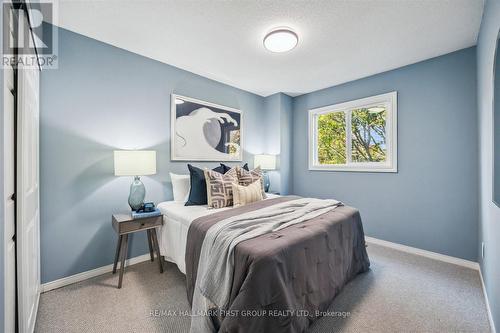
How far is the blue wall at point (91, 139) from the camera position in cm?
208

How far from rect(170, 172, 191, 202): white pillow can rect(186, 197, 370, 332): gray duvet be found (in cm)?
86

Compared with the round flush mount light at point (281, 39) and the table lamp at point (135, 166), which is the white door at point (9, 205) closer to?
the table lamp at point (135, 166)

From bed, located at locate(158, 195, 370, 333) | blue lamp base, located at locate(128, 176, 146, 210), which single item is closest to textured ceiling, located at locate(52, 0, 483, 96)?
blue lamp base, located at locate(128, 176, 146, 210)

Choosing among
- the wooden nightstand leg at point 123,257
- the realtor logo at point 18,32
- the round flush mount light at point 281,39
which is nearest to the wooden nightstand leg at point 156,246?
the wooden nightstand leg at point 123,257

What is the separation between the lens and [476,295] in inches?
76.5

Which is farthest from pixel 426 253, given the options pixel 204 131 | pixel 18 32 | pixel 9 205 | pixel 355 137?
pixel 18 32

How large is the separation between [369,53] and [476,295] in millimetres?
2666

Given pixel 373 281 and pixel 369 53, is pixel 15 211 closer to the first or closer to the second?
pixel 373 281

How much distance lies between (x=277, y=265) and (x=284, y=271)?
0.28 ft

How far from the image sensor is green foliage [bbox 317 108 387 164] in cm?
333

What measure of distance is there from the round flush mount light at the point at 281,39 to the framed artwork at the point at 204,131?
4.47ft

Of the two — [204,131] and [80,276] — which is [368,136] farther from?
[80,276]

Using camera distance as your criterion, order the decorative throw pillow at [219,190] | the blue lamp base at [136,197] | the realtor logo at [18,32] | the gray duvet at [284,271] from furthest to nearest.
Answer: the decorative throw pillow at [219,190], the blue lamp base at [136,197], the gray duvet at [284,271], the realtor logo at [18,32]

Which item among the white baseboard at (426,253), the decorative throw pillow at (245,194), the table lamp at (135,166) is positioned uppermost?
the table lamp at (135,166)
